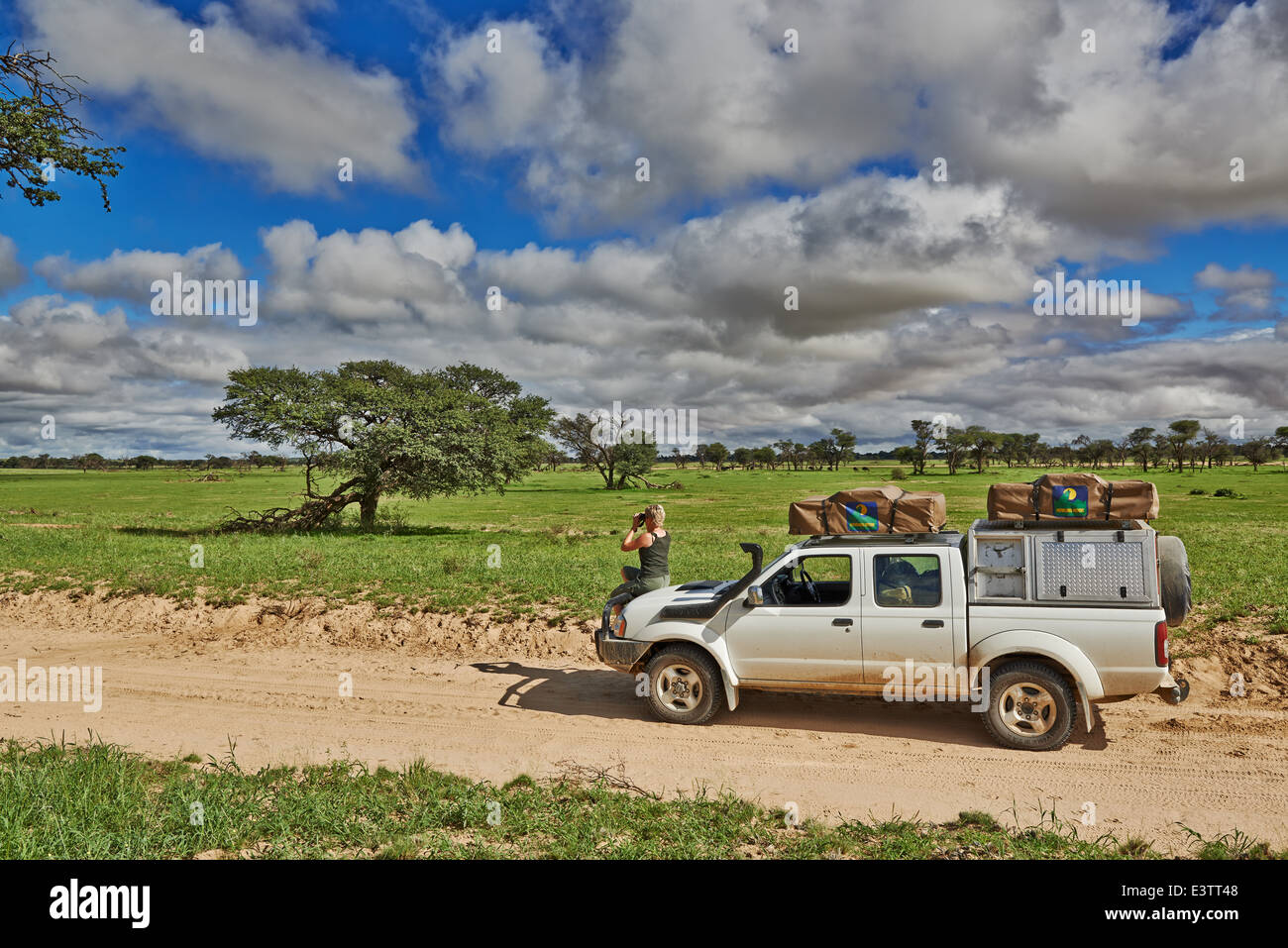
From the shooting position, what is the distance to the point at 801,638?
7.59 meters

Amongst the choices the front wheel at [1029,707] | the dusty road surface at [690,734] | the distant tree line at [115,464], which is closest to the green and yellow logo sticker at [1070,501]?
the front wheel at [1029,707]

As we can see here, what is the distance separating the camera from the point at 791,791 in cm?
598

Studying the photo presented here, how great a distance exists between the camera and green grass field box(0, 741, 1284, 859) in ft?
15.5

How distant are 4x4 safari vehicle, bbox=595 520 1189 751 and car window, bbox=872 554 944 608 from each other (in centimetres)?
1

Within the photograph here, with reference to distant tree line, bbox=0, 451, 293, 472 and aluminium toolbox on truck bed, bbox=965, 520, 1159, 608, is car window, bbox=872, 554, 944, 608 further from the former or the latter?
distant tree line, bbox=0, 451, 293, 472

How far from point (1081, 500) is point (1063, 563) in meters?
0.65

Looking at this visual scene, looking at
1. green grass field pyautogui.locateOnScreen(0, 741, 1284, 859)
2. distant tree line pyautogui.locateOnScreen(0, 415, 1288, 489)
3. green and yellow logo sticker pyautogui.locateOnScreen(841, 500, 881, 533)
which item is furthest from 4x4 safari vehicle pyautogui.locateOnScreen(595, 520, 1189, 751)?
distant tree line pyautogui.locateOnScreen(0, 415, 1288, 489)

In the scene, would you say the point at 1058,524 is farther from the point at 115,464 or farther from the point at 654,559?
the point at 115,464

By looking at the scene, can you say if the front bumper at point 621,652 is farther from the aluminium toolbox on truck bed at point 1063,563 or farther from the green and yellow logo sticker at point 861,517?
the aluminium toolbox on truck bed at point 1063,563

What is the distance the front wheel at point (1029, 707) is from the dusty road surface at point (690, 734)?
224 millimetres

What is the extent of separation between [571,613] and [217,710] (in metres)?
5.67

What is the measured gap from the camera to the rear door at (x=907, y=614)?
7168 millimetres
